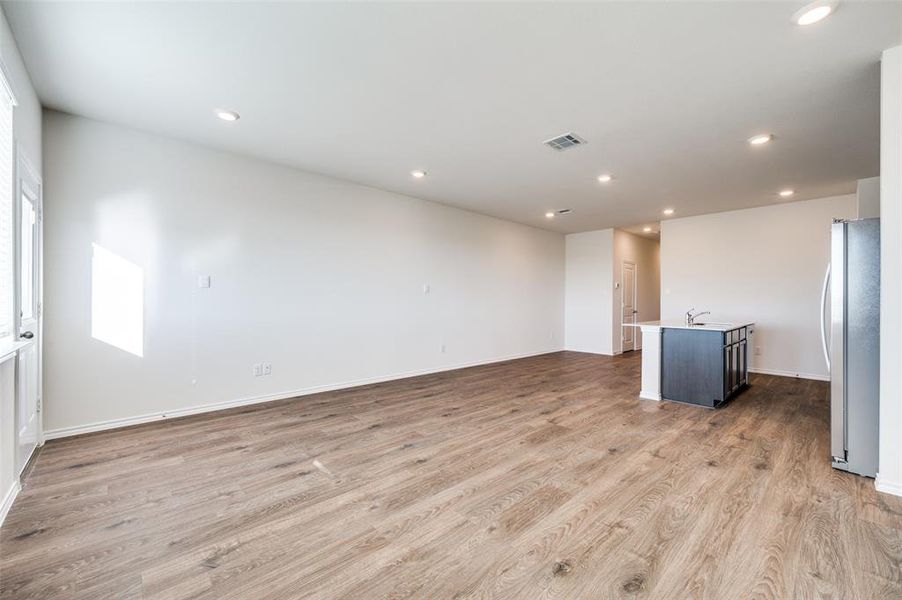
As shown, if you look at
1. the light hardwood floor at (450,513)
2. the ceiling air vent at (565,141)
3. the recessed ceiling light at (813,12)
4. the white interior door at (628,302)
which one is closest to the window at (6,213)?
the light hardwood floor at (450,513)

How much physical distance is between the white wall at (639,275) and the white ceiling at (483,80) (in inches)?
154

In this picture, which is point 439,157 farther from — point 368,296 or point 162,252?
point 162,252

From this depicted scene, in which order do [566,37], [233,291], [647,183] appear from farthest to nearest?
[647,183]
[233,291]
[566,37]

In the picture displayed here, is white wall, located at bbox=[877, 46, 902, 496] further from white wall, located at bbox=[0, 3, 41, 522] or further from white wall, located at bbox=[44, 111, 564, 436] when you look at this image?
white wall, located at bbox=[0, 3, 41, 522]

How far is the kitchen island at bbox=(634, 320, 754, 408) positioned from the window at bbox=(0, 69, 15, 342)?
563 cm

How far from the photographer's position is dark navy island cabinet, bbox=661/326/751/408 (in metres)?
4.29

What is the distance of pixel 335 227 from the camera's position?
198 inches

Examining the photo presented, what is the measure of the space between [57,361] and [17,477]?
1287mm

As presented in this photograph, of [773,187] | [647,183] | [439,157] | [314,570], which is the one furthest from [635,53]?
[773,187]

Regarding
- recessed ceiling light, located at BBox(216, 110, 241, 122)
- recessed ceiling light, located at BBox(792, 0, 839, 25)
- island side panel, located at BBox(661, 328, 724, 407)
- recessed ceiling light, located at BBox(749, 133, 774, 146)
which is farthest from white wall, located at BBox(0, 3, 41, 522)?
island side panel, located at BBox(661, 328, 724, 407)

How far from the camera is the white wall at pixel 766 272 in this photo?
5.73 m

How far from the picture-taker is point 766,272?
613cm

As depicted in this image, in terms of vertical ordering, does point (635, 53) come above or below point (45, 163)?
above

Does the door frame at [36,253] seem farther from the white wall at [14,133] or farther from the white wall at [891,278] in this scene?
the white wall at [891,278]
